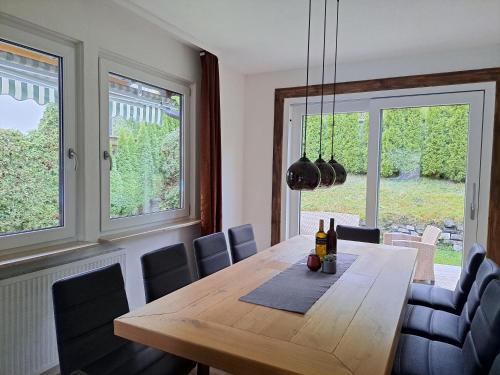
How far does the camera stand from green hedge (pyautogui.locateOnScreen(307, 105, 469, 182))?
3340mm

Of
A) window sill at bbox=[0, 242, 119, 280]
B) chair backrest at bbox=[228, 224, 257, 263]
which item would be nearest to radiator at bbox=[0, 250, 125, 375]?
window sill at bbox=[0, 242, 119, 280]

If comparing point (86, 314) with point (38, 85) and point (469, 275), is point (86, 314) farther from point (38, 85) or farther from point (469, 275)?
point (469, 275)

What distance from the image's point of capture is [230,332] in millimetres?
1333

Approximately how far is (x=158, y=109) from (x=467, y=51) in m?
2.90

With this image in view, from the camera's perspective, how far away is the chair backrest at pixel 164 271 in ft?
6.49

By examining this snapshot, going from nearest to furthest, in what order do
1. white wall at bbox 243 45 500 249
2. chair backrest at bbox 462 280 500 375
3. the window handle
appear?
1. chair backrest at bbox 462 280 500 375
2. the window handle
3. white wall at bbox 243 45 500 249

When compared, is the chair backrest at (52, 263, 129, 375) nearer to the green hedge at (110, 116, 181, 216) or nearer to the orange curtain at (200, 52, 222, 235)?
the green hedge at (110, 116, 181, 216)

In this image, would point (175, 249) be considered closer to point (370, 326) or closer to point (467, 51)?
point (370, 326)

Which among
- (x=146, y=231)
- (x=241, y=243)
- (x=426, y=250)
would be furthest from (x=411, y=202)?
(x=146, y=231)

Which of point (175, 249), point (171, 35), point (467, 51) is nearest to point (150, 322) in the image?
point (175, 249)

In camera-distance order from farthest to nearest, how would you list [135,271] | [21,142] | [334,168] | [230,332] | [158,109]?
[158,109] < [135,271] < [334,168] < [21,142] < [230,332]

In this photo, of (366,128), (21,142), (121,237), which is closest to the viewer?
(21,142)

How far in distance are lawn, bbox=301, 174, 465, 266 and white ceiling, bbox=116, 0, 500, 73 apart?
130cm

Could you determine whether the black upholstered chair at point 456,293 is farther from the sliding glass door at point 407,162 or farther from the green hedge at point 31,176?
the green hedge at point 31,176
